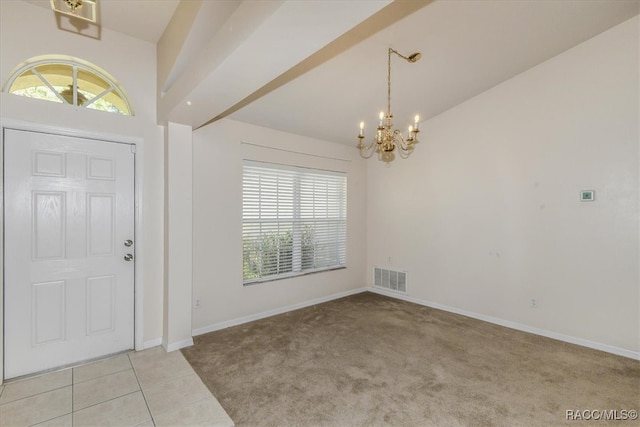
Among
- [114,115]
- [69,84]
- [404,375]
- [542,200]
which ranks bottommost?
[404,375]

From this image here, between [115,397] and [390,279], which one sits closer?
[115,397]

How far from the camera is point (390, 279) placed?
16.5 feet

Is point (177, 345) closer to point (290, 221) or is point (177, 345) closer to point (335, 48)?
point (290, 221)

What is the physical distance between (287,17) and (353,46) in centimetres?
159

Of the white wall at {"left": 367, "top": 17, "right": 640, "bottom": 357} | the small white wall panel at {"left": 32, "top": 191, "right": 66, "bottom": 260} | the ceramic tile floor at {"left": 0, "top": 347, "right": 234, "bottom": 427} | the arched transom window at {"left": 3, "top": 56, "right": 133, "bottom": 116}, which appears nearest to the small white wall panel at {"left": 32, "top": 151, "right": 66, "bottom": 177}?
the small white wall panel at {"left": 32, "top": 191, "right": 66, "bottom": 260}

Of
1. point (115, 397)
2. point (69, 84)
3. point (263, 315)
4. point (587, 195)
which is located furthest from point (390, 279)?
point (69, 84)

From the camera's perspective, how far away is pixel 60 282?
2670 millimetres

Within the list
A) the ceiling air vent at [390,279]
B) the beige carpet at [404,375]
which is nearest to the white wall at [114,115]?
the beige carpet at [404,375]

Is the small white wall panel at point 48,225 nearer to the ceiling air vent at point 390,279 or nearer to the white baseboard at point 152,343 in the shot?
the white baseboard at point 152,343

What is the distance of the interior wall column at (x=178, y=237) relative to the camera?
3041 mm

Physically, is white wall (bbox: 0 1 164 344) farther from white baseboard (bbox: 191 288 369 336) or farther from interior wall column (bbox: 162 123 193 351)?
white baseboard (bbox: 191 288 369 336)

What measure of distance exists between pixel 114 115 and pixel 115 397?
248 cm

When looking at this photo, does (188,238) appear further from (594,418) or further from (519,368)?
(594,418)

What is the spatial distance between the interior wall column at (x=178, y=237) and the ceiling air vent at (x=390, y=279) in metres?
3.16
